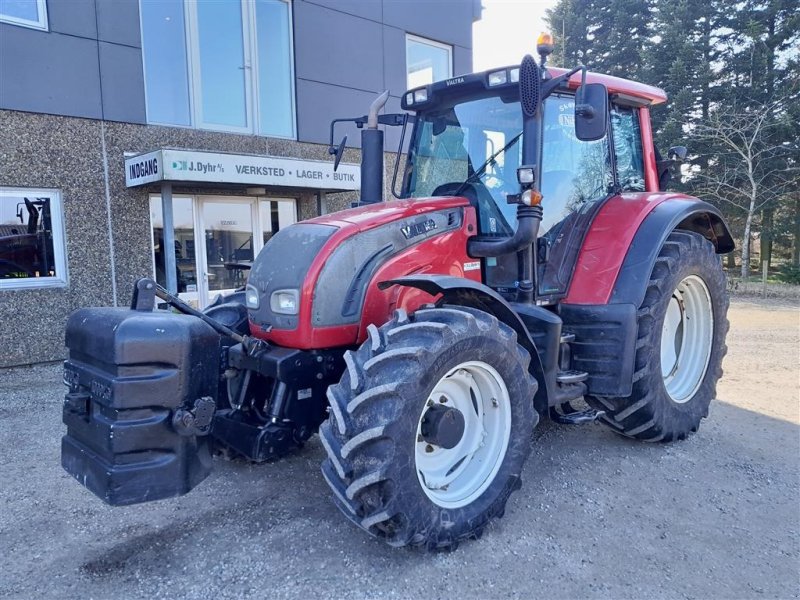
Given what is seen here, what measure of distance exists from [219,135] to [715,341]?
6980mm

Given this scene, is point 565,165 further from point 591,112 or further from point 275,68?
point 275,68

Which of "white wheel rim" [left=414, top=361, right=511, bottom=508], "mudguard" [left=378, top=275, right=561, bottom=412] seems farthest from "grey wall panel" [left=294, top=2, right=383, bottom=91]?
"white wheel rim" [left=414, top=361, right=511, bottom=508]

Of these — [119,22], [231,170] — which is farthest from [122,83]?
[231,170]

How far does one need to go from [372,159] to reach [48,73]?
5288 millimetres

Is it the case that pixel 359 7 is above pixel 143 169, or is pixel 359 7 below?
above

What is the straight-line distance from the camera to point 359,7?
1002 centimetres

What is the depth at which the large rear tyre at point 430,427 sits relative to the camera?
2525 millimetres

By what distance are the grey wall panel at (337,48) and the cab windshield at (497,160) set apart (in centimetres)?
613

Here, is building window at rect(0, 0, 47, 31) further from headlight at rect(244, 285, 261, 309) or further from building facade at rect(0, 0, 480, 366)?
headlight at rect(244, 285, 261, 309)

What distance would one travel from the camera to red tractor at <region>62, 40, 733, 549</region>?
256cm

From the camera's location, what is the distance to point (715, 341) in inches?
182

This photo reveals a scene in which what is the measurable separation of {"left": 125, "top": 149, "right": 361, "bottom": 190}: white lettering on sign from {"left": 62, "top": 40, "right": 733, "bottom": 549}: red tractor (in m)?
3.53

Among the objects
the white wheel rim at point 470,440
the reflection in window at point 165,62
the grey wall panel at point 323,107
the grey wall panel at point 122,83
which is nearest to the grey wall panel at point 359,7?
the grey wall panel at point 323,107

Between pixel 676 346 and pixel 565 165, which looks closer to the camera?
pixel 565 165
